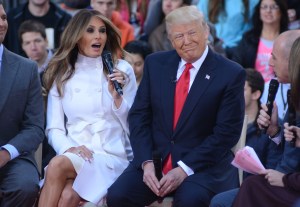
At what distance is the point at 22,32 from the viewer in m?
8.08

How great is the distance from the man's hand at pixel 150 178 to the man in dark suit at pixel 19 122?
77 cm

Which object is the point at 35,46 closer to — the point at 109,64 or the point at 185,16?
the point at 109,64

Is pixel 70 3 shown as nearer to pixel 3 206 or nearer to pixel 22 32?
pixel 22 32

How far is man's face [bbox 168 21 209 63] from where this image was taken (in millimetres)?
5840

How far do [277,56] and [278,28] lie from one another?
3.03 metres

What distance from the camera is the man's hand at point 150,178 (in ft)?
18.3

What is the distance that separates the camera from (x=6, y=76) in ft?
19.3

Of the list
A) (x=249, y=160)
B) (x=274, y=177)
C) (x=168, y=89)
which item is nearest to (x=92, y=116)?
(x=168, y=89)

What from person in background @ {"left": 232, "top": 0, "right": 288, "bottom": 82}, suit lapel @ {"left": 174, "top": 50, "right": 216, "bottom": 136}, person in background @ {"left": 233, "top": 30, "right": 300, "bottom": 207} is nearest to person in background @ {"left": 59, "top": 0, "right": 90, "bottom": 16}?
person in background @ {"left": 232, "top": 0, "right": 288, "bottom": 82}

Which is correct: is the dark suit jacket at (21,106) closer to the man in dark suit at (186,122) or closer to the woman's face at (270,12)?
the man in dark suit at (186,122)

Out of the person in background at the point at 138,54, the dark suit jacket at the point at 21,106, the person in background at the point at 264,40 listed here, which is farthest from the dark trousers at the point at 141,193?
the person in background at the point at 264,40

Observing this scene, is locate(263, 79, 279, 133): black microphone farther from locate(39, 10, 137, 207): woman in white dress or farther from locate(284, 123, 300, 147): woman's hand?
locate(39, 10, 137, 207): woman in white dress

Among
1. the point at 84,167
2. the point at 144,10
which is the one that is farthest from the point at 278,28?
the point at 84,167

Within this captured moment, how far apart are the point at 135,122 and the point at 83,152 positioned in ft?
1.44
